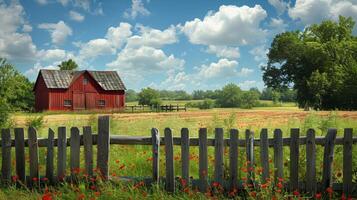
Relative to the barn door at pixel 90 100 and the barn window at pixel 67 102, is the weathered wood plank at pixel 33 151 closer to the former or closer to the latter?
the barn window at pixel 67 102

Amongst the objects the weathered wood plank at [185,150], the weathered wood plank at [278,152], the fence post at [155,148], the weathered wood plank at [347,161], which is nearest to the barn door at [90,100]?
the fence post at [155,148]

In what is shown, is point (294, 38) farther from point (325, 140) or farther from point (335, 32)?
point (325, 140)

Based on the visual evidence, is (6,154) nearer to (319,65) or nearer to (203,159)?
(203,159)

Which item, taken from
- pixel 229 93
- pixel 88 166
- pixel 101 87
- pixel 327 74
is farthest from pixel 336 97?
pixel 229 93

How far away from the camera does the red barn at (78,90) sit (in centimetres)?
5784

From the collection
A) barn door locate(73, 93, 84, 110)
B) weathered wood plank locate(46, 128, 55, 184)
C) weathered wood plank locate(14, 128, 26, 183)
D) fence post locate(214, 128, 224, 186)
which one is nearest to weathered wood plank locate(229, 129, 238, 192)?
fence post locate(214, 128, 224, 186)

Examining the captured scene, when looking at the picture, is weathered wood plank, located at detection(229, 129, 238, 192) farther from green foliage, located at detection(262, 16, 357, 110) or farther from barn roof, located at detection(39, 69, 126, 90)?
barn roof, located at detection(39, 69, 126, 90)

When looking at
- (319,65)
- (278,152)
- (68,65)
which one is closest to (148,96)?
(68,65)

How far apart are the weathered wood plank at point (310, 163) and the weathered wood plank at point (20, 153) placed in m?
5.27

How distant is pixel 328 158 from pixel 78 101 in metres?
53.8

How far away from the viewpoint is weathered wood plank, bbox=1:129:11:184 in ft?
27.8

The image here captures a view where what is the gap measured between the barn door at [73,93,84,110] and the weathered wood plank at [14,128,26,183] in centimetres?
5103

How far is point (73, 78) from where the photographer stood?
5962 centimetres

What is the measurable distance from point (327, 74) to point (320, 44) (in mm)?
4305
